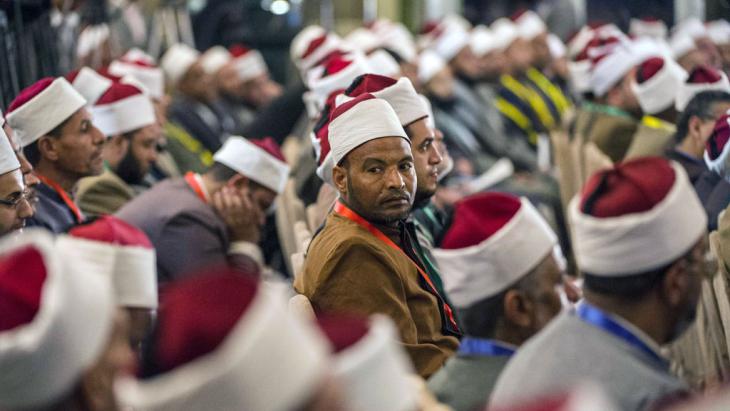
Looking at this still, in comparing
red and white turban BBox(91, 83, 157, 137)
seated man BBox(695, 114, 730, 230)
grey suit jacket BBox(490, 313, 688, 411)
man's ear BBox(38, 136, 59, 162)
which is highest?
grey suit jacket BBox(490, 313, 688, 411)

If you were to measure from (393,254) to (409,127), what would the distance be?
2.30 ft

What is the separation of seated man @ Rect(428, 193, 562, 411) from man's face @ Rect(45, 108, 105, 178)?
7.83 ft

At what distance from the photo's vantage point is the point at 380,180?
3830 mm

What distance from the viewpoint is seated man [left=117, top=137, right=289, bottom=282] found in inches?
194

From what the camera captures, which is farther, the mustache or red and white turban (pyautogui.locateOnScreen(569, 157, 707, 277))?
the mustache

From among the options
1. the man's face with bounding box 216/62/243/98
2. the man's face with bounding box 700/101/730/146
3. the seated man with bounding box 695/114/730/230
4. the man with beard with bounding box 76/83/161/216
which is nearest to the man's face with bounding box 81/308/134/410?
the seated man with bounding box 695/114/730/230

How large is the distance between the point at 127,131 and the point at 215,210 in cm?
93

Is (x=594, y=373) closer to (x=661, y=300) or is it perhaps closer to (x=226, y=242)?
(x=661, y=300)

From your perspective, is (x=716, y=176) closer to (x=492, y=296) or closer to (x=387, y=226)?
(x=387, y=226)

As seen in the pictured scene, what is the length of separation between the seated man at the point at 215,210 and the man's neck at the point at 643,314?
2.53 metres

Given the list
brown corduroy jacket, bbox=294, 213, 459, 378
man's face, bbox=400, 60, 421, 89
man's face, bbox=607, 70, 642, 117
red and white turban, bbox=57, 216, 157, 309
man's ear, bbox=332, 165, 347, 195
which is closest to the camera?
red and white turban, bbox=57, 216, 157, 309

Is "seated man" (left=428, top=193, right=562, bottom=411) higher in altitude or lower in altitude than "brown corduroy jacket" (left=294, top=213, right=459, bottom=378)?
higher

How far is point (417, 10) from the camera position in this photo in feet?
47.6

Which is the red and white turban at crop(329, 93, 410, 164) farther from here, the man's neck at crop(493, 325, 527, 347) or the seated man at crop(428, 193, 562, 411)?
the man's neck at crop(493, 325, 527, 347)
